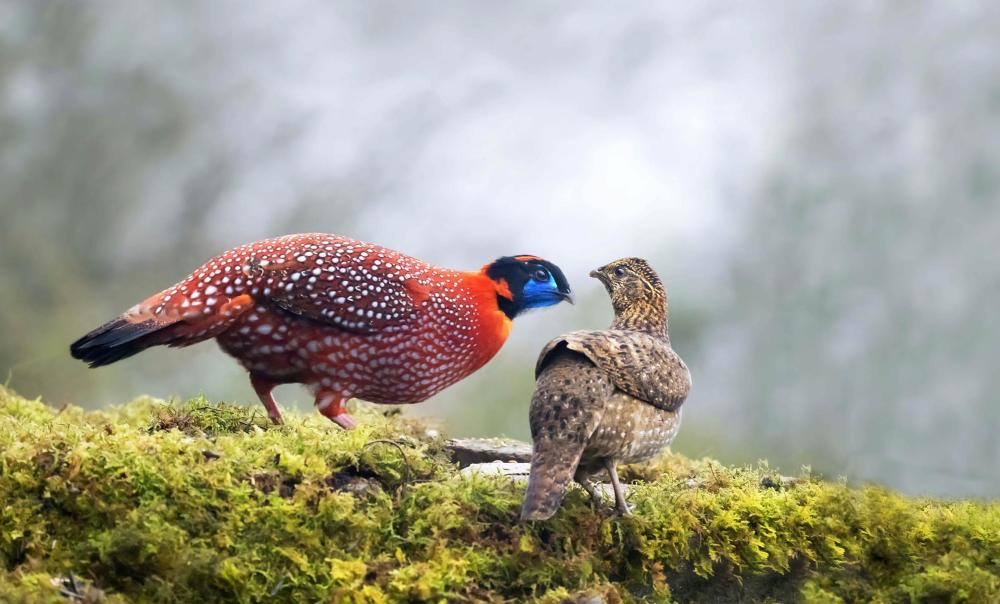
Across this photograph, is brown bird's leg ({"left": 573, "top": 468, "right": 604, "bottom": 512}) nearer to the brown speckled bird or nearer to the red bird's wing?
the brown speckled bird

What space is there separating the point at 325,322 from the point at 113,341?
948 mm

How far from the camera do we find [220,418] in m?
4.96

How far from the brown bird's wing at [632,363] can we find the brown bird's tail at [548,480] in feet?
1.67

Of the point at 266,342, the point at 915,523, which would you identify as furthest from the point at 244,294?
the point at 915,523

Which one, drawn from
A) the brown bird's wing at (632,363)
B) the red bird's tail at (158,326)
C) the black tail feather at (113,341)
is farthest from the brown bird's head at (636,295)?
the black tail feather at (113,341)

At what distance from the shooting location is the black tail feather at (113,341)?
4602 millimetres

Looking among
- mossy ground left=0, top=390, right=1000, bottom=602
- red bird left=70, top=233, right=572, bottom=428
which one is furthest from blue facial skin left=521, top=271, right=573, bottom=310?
mossy ground left=0, top=390, right=1000, bottom=602

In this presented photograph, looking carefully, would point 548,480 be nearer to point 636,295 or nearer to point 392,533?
point 392,533

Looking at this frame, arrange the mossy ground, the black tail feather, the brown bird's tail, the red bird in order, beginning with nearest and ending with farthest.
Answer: the mossy ground
the brown bird's tail
the black tail feather
the red bird

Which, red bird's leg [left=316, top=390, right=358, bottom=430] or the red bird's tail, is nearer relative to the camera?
the red bird's tail

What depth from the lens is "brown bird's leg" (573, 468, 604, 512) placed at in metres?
4.09

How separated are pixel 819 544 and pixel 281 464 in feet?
7.17

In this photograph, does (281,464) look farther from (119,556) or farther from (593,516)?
(593,516)

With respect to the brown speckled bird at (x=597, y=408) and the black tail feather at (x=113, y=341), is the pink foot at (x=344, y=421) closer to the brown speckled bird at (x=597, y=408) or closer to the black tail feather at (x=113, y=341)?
the black tail feather at (x=113, y=341)
